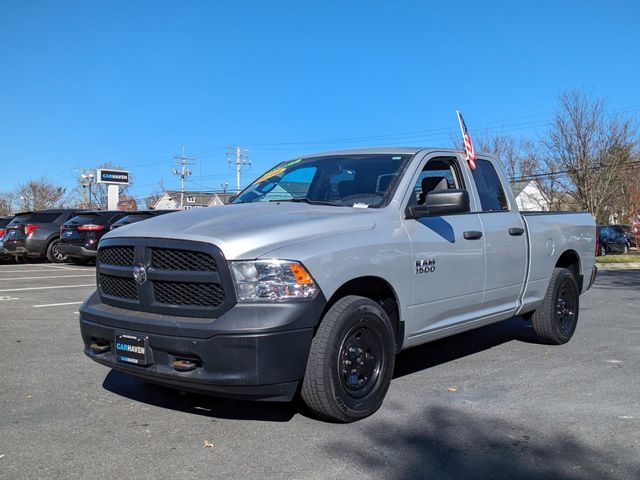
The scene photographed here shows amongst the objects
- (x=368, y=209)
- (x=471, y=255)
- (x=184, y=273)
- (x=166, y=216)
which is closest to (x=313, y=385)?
(x=184, y=273)

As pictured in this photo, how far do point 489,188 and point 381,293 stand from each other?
209 cm

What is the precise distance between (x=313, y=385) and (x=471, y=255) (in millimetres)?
1981

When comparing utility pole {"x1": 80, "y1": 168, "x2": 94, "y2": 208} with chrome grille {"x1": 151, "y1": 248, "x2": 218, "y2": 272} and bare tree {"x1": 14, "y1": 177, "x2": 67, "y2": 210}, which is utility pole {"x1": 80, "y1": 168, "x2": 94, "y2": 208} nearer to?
bare tree {"x1": 14, "y1": 177, "x2": 67, "y2": 210}

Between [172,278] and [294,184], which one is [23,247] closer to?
[294,184]

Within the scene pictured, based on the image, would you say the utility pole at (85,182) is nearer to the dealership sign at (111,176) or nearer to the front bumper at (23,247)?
the dealership sign at (111,176)

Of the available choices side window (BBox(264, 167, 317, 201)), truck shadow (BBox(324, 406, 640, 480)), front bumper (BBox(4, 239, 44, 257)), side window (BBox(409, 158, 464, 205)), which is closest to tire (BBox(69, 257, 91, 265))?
front bumper (BBox(4, 239, 44, 257))

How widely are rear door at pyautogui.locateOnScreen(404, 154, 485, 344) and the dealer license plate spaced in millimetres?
1900

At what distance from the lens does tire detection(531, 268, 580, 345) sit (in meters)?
6.20

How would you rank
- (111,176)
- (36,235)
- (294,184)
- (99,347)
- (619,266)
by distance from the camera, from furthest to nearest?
(111,176) < (619,266) < (36,235) < (294,184) < (99,347)

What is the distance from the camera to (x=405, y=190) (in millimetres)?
4527

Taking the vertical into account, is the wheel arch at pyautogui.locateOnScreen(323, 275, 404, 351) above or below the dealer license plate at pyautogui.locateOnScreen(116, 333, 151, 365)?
above

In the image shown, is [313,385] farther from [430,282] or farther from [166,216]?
[166,216]

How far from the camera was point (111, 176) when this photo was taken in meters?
41.2

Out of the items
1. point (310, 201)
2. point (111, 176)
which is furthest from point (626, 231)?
point (111, 176)
